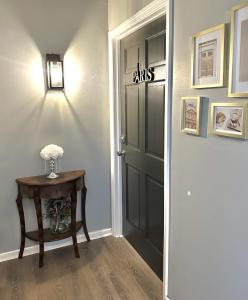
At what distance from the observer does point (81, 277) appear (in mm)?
2266

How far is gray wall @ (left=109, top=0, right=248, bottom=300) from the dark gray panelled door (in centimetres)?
32

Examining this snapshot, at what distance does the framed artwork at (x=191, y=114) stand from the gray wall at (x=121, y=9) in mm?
832

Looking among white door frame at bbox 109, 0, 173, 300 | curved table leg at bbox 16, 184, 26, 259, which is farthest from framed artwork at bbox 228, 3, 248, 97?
curved table leg at bbox 16, 184, 26, 259

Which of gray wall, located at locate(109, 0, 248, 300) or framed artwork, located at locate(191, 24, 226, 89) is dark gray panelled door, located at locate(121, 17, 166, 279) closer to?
gray wall, located at locate(109, 0, 248, 300)

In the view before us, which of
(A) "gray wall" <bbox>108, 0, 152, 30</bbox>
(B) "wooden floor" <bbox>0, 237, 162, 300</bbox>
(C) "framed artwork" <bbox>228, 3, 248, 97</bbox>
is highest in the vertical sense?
(A) "gray wall" <bbox>108, 0, 152, 30</bbox>

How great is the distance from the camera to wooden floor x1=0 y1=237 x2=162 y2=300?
6.80ft

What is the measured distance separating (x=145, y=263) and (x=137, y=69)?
1.69 meters

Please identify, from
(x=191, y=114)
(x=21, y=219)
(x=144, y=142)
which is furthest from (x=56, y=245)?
(x=191, y=114)

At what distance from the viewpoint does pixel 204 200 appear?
1487mm

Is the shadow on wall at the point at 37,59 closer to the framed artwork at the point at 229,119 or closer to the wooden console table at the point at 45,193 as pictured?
the wooden console table at the point at 45,193

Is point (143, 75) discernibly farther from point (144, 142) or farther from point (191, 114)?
point (191, 114)

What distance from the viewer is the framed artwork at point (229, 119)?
119cm

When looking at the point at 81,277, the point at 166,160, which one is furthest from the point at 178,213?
the point at 81,277

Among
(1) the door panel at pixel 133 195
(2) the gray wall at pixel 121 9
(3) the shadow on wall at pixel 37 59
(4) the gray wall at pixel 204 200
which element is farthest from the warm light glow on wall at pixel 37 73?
(4) the gray wall at pixel 204 200
